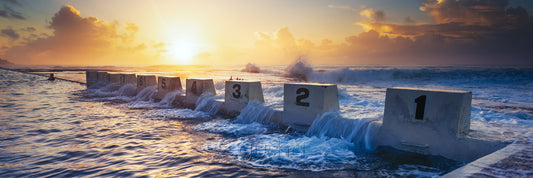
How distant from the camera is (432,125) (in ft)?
15.3

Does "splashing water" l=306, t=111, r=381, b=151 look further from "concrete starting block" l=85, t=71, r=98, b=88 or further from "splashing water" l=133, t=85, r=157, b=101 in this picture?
"concrete starting block" l=85, t=71, r=98, b=88

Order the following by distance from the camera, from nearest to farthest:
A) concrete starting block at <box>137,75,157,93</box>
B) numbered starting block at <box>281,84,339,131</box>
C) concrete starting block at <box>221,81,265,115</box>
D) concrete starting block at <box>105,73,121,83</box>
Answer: numbered starting block at <box>281,84,339,131</box> → concrete starting block at <box>221,81,265,115</box> → concrete starting block at <box>137,75,157,93</box> → concrete starting block at <box>105,73,121,83</box>

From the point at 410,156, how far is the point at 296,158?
2063 millimetres

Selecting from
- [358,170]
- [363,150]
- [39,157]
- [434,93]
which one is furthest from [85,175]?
[434,93]

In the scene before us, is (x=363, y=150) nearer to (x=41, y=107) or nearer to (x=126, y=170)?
(x=126, y=170)

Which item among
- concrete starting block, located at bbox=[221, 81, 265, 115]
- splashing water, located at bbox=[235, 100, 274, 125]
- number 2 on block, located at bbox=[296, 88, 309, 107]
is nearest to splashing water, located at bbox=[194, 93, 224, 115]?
concrete starting block, located at bbox=[221, 81, 265, 115]

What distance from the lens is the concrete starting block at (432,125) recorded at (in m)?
4.38

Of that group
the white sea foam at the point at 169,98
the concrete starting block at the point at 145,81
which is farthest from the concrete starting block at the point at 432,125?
the concrete starting block at the point at 145,81

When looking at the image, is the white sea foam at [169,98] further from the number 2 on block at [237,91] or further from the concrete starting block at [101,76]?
the concrete starting block at [101,76]

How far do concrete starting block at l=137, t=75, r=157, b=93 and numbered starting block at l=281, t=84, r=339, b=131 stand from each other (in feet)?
31.4

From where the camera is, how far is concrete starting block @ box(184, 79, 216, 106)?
10.7 m

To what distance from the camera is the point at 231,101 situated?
901cm

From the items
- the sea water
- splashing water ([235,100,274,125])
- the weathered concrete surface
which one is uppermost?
the weathered concrete surface

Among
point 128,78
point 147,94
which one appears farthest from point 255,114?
point 128,78
